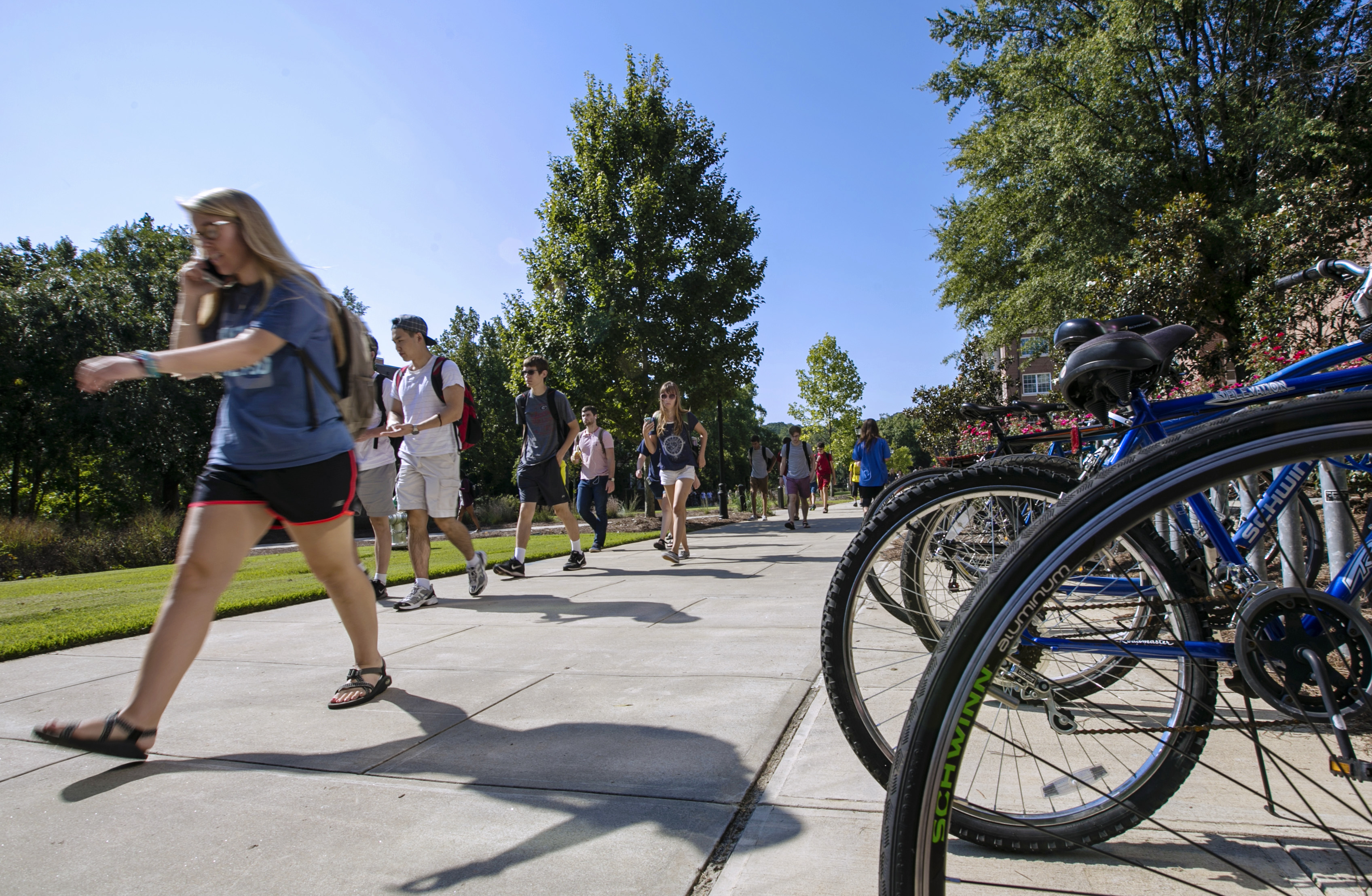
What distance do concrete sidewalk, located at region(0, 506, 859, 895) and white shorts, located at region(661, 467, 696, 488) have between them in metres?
3.76

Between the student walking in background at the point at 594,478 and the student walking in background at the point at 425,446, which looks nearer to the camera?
the student walking in background at the point at 425,446

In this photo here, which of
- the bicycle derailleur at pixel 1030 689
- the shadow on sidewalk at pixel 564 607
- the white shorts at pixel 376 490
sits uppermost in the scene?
the white shorts at pixel 376 490

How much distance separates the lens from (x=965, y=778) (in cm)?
194

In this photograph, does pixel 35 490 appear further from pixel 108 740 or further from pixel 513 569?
pixel 108 740

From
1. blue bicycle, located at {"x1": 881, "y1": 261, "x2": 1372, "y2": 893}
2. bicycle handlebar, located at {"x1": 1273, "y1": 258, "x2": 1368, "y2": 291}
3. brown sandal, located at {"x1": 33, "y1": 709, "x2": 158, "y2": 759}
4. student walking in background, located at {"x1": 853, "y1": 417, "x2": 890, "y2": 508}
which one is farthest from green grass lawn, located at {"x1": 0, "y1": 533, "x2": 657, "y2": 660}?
bicycle handlebar, located at {"x1": 1273, "y1": 258, "x2": 1368, "y2": 291}

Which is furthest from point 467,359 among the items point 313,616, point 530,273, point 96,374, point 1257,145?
point 96,374

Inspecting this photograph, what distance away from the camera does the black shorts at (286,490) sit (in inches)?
103

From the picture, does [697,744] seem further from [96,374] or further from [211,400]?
[211,400]

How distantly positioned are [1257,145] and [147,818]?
21.3 meters

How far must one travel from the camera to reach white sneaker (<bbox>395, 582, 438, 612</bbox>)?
5613 mm

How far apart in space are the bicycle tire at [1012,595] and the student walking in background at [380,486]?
18.3 ft

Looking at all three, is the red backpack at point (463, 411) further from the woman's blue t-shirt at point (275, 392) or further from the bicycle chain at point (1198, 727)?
the bicycle chain at point (1198, 727)

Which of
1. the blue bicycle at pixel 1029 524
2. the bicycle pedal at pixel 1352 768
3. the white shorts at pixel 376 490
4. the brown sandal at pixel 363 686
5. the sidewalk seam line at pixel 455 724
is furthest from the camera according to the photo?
the white shorts at pixel 376 490

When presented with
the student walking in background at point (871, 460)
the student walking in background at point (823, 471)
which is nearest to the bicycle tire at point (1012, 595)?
the student walking in background at point (871, 460)
